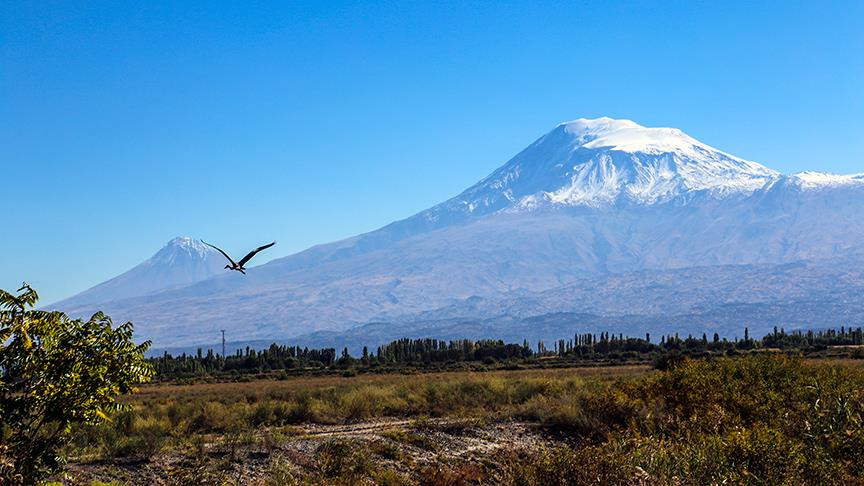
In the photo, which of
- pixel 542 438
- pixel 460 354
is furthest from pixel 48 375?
pixel 460 354

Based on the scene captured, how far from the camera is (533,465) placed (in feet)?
49.9

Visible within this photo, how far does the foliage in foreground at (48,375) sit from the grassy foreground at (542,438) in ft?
15.7

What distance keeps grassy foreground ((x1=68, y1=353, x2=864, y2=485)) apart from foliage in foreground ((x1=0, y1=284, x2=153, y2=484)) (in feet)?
15.7

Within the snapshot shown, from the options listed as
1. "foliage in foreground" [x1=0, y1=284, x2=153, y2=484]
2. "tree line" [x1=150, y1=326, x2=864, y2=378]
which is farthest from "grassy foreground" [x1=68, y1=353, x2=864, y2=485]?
"tree line" [x1=150, y1=326, x2=864, y2=378]

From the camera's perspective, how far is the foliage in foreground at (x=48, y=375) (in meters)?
10.8

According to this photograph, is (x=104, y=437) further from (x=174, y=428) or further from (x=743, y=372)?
(x=743, y=372)

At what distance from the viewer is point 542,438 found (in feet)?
83.8

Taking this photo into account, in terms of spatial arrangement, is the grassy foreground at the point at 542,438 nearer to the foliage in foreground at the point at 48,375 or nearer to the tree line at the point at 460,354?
the foliage in foreground at the point at 48,375

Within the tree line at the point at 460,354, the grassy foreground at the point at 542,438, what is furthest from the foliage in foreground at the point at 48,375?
the tree line at the point at 460,354

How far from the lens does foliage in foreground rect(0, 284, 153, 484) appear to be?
1084 centimetres

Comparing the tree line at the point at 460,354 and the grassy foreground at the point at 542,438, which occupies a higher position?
the tree line at the point at 460,354

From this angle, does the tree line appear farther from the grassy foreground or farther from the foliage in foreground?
the foliage in foreground

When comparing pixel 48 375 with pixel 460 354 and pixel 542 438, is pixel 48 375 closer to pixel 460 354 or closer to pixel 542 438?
pixel 542 438

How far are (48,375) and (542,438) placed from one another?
16736 mm
